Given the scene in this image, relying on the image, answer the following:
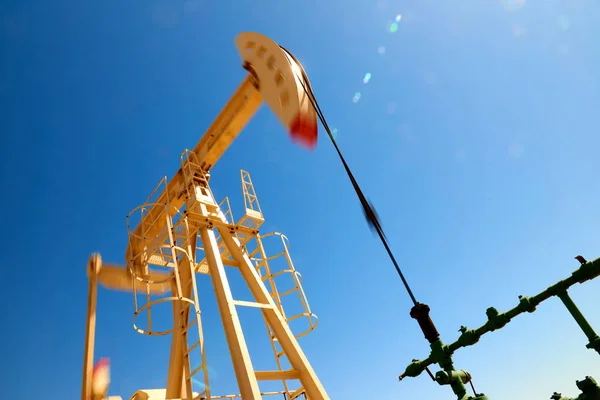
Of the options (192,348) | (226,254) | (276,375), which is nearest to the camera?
(276,375)

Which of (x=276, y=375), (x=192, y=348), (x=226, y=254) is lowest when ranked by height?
(x=276, y=375)

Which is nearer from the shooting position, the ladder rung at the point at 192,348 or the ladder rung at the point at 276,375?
the ladder rung at the point at 276,375

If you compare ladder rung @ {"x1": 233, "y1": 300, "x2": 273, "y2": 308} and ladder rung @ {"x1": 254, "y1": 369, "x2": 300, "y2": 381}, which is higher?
ladder rung @ {"x1": 233, "y1": 300, "x2": 273, "y2": 308}

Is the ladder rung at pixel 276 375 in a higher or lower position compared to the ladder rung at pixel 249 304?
lower

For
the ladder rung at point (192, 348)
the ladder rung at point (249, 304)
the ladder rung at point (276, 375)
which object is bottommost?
the ladder rung at point (276, 375)

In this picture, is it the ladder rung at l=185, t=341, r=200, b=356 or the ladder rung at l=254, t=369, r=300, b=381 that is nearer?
the ladder rung at l=254, t=369, r=300, b=381

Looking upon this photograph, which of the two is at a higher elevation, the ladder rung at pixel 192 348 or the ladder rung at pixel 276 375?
the ladder rung at pixel 192 348

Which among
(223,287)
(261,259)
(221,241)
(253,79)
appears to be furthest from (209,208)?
(253,79)

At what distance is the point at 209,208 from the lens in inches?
348

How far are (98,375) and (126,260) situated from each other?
326 cm

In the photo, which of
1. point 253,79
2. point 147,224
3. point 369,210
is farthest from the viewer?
point 147,224

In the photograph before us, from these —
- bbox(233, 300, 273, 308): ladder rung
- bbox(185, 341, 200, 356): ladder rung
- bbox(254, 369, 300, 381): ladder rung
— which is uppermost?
bbox(233, 300, 273, 308): ladder rung

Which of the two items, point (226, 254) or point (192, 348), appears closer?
point (192, 348)

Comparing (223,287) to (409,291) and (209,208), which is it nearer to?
(209,208)
